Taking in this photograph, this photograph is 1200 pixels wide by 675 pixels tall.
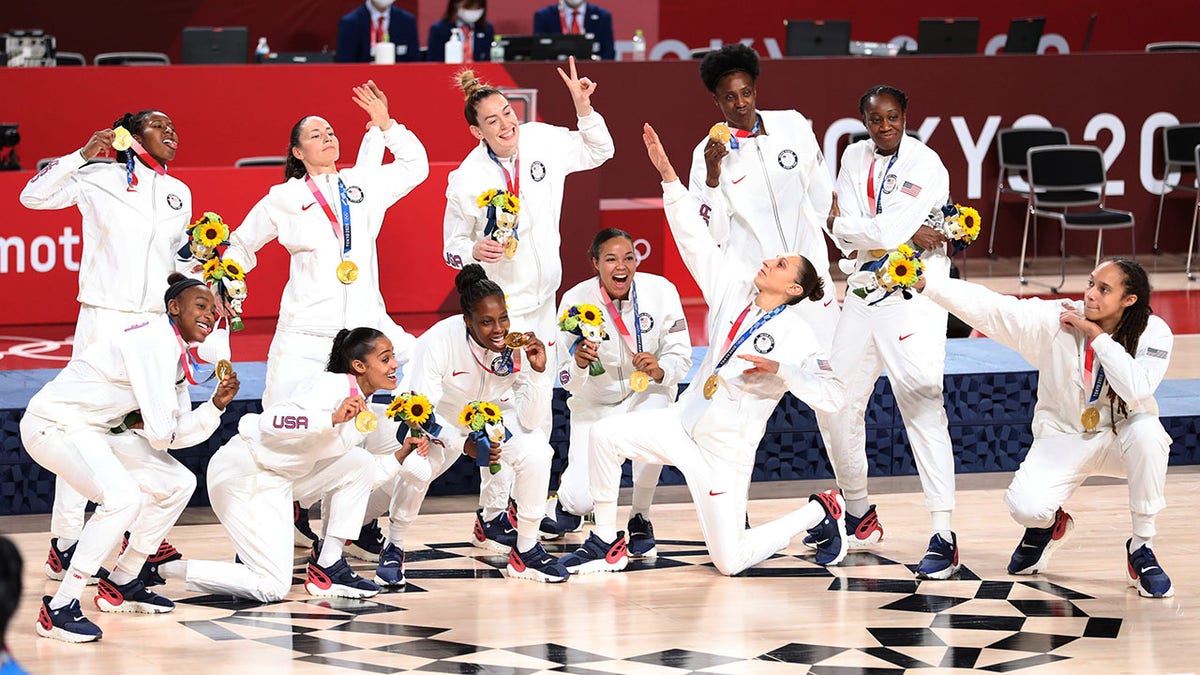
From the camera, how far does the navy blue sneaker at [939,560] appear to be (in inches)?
275

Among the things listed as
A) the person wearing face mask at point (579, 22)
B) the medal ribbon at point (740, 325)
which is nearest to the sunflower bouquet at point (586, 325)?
the medal ribbon at point (740, 325)

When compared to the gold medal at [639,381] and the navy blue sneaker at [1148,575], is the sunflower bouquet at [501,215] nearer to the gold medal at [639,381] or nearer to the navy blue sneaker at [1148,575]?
the gold medal at [639,381]

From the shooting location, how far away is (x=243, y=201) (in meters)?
12.0

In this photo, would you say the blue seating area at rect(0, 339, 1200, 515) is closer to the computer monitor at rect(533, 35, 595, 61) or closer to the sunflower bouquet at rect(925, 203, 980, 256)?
the sunflower bouquet at rect(925, 203, 980, 256)

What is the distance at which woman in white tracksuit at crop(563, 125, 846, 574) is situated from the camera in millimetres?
6953

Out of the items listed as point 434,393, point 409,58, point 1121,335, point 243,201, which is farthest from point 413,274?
point 1121,335

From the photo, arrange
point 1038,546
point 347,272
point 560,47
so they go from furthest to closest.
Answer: point 560,47 → point 347,272 → point 1038,546

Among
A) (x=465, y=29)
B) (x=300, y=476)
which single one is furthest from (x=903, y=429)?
(x=465, y=29)

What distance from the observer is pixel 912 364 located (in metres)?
7.04

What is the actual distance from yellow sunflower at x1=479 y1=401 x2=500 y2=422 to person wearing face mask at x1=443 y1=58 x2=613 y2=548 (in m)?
0.58

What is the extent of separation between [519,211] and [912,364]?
1940mm

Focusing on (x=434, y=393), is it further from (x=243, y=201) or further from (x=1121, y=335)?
(x=243, y=201)

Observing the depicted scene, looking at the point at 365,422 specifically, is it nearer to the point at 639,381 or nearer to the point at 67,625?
the point at 67,625

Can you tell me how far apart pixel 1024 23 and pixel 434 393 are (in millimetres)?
10634
